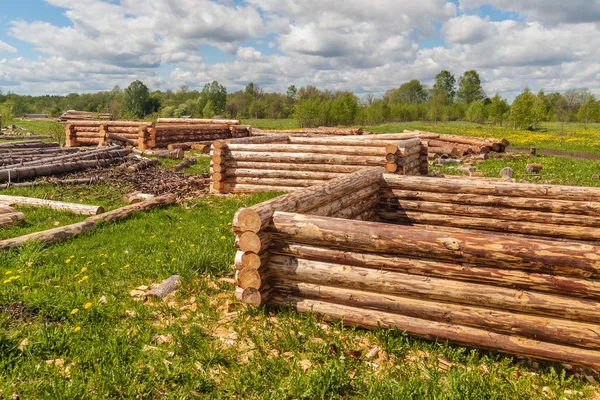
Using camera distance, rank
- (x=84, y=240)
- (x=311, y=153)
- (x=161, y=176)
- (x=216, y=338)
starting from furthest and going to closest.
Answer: (x=161, y=176)
(x=311, y=153)
(x=84, y=240)
(x=216, y=338)

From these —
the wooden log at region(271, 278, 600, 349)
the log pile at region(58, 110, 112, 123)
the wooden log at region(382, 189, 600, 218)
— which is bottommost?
the wooden log at region(271, 278, 600, 349)

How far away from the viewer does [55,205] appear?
31.4 feet

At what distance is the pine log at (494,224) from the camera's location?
6.41m

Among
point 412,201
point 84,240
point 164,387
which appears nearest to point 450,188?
point 412,201

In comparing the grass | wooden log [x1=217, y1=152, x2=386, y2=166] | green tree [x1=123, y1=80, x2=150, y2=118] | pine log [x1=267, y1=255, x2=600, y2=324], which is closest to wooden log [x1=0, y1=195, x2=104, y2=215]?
the grass

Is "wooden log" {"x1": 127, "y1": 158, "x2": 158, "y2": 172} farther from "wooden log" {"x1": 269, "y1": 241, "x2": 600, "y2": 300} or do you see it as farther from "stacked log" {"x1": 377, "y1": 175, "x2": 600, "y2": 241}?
"wooden log" {"x1": 269, "y1": 241, "x2": 600, "y2": 300}

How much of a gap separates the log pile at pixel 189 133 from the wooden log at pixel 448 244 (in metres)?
20.1

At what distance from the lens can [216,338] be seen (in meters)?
4.32

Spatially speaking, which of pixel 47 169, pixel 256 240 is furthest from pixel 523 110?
pixel 256 240

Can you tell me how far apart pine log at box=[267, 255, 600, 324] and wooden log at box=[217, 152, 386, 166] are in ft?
22.8

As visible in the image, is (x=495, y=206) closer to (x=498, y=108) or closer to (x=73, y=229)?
(x=73, y=229)

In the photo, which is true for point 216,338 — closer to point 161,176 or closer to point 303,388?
point 303,388

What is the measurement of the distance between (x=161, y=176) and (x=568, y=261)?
42.4 feet

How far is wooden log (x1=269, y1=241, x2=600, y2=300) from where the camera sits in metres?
3.67
